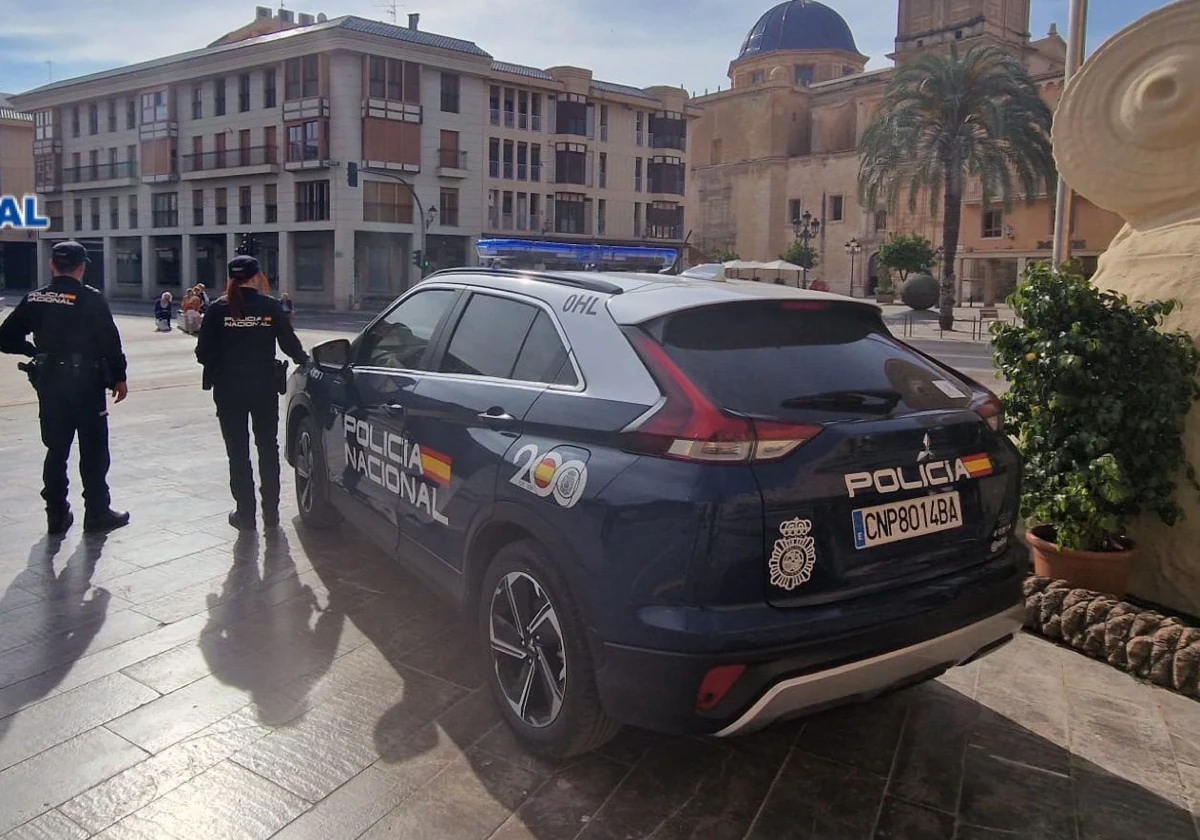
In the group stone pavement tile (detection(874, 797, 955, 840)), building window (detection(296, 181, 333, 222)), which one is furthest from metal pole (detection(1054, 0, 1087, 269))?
building window (detection(296, 181, 333, 222))

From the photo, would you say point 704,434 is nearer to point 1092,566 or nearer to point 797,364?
point 797,364

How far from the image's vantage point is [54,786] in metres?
3.11

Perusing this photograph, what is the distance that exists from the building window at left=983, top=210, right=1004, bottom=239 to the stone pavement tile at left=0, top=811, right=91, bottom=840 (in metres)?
61.4

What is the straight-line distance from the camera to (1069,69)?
40.0 ft

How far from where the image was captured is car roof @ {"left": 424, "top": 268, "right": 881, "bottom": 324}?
3230mm

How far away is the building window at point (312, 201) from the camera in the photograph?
47906mm

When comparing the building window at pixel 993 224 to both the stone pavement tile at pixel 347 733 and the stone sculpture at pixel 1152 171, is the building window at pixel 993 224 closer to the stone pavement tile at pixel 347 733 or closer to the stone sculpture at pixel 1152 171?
the stone sculpture at pixel 1152 171

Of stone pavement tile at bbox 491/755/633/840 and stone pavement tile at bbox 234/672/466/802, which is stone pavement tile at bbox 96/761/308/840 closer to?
stone pavement tile at bbox 234/672/466/802

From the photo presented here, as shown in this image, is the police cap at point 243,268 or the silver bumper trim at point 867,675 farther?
the police cap at point 243,268

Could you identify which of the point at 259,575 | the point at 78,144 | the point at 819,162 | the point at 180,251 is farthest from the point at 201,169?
the point at 259,575

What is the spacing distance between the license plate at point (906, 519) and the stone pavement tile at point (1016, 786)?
88 cm

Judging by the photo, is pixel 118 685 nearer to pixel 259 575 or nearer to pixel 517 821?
pixel 259 575

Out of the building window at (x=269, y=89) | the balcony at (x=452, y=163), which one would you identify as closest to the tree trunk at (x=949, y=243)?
the balcony at (x=452, y=163)

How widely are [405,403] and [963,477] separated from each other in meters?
2.31
